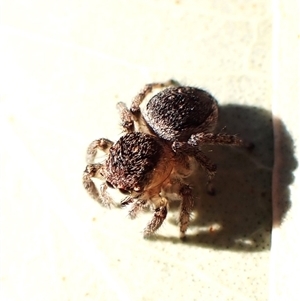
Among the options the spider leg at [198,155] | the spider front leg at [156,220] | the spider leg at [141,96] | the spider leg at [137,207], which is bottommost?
the spider front leg at [156,220]

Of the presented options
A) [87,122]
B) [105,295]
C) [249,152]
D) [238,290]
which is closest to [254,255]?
[238,290]

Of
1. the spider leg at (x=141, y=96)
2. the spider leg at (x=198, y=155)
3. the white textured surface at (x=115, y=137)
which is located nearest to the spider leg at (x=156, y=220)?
the white textured surface at (x=115, y=137)

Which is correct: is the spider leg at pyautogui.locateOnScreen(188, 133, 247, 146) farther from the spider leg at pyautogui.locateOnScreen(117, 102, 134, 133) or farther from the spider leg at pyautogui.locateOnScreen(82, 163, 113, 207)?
the spider leg at pyautogui.locateOnScreen(82, 163, 113, 207)

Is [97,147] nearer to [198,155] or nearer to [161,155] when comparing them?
[161,155]

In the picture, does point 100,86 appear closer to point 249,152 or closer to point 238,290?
point 249,152

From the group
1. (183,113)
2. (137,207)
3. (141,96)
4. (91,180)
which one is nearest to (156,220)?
(137,207)

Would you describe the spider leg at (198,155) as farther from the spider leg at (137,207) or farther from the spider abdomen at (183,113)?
the spider leg at (137,207)
